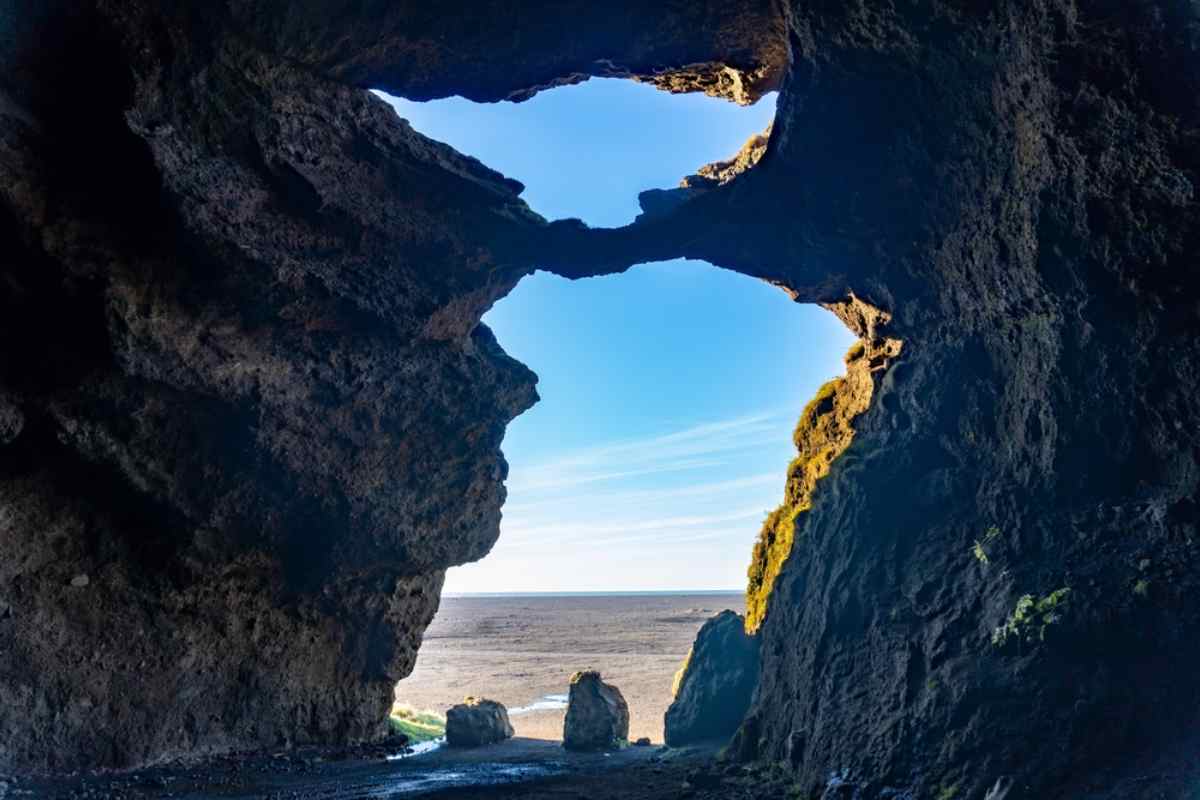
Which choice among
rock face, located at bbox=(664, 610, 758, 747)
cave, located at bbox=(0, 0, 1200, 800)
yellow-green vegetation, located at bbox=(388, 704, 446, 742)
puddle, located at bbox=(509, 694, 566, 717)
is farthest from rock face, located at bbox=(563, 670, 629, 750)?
puddle, located at bbox=(509, 694, 566, 717)

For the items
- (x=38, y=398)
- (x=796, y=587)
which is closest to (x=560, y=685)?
(x=796, y=587)

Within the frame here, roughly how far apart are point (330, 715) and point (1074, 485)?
18.8 metres

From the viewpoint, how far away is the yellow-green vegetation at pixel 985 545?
1214cm

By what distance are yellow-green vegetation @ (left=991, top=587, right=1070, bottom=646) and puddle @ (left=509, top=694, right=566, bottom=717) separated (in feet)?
97.5

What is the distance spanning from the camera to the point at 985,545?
1227 cm

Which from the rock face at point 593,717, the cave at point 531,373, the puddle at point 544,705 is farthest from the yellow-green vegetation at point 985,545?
the puddle at point 544,705

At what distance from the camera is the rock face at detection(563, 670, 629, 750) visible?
2248cm

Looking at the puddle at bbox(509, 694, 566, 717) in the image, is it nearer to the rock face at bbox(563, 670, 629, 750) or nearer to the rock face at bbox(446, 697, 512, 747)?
the rock face at bbox(446, 697, 512, 747)

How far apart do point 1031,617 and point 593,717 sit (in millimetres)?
15320

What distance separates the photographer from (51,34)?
12789 mm

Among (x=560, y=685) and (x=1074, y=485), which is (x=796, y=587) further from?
(x=560, y=685)

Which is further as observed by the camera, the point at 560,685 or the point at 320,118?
the point at 560,685

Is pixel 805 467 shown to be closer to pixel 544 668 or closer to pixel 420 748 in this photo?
pixel 420 748

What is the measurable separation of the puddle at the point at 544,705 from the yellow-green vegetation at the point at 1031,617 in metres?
29.7
